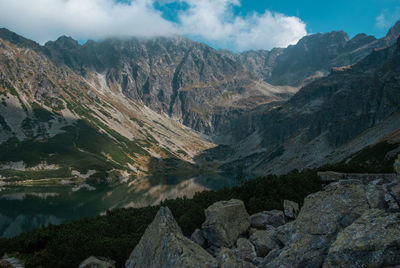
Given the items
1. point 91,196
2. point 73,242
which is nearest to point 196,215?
point 73,242

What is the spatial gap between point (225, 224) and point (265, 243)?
33.7 ft

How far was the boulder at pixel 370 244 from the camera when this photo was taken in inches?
435

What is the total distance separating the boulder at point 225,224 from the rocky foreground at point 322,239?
63 cm

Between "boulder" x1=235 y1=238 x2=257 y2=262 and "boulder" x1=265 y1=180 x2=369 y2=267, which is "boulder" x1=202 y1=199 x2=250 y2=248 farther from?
"boulder" x1=265 y1=180 x2=369 y2=267

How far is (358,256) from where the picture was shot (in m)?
11.7

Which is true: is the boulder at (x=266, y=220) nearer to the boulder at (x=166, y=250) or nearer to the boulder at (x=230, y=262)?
the boulder at (x=166, y=250)

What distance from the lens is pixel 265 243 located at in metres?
27.3

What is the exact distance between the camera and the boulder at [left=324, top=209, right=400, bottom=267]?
1105 cm

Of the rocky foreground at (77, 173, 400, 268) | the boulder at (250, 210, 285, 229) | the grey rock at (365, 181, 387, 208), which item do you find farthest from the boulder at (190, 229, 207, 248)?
the grey rock at (365, 181, 387, 208)

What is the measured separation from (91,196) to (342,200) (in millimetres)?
191090

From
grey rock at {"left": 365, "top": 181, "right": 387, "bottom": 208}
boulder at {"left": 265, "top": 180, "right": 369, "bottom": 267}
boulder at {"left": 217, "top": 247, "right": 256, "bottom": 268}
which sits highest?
grey rock at {"left": 365, "top": 181, "right": 387, "bottom": 208}

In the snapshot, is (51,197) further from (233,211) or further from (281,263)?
(281,263)

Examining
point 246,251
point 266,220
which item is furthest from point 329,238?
point 266,220

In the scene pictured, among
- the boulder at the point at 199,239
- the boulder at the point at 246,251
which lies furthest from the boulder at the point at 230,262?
the boulder at the point at 199,239
